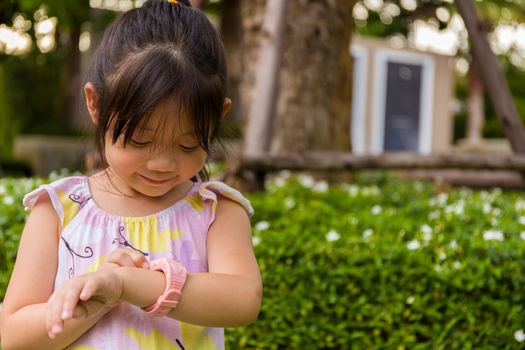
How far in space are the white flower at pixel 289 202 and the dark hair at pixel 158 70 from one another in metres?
2.31

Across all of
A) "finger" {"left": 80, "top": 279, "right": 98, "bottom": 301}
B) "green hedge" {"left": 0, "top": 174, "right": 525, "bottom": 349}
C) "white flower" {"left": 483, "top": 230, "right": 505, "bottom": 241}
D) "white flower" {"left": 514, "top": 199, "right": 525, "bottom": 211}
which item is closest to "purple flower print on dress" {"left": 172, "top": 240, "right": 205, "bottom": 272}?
"finger" {"left": 80, "top": 279, "right": 98, "bottom": 301}

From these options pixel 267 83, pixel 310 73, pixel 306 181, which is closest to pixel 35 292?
pixel 267 83

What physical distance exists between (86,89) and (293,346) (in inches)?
59.0

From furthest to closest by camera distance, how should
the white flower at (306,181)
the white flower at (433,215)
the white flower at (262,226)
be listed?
the white flower at (306,181), the white flower at (433,215), the white flower at (262,226)

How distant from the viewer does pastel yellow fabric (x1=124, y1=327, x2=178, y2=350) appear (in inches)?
59.4

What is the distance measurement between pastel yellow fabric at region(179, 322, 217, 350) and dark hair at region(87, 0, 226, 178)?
36 cm

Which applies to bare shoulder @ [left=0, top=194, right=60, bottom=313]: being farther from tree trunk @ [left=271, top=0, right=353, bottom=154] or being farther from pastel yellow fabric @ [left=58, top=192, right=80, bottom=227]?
tree trunk @ [left=271, top=0, right=353, bottom=154]

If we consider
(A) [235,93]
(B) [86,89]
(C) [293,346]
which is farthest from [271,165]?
(A) [235,93]

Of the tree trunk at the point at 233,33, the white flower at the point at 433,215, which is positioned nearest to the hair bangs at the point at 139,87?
the white flower at the point at 433,215

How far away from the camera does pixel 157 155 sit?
1.46 meters

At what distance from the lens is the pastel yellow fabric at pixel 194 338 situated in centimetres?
156

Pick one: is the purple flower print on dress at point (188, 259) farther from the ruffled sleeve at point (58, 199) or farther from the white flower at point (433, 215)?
the white flower at point (433, 215)

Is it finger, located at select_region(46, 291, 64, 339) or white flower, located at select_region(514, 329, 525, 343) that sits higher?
→ finger, located at select_region(46, 291, 64, 339)

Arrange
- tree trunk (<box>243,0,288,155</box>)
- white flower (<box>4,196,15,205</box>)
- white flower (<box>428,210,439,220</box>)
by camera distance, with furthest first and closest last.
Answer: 1. tree trunk (<box>243,0,288,155</box>)
2. white flower (<box>428,210,439,220</box>)
3. white flower (<box>4,196,15,205</box>)
